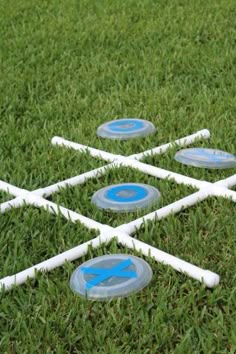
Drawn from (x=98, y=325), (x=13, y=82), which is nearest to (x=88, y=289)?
(x=98, y=325)

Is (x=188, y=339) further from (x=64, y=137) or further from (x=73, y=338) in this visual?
(x=64, y=137)

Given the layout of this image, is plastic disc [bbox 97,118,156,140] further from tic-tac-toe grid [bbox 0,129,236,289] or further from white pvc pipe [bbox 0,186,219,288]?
white pvc pipe [bbox 0,186,219,288]

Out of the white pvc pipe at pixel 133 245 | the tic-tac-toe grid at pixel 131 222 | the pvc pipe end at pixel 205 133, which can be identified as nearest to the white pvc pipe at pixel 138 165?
the tic-tac-toe grid at pixel 131 222

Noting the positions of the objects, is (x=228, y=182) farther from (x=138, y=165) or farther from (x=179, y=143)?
(x=179, y=143)

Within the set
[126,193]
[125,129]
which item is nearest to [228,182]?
[126,193]

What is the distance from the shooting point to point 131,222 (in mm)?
2221

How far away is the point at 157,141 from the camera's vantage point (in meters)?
3.00

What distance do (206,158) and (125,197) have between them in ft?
1.42

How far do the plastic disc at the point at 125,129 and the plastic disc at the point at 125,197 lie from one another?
0.54 meters

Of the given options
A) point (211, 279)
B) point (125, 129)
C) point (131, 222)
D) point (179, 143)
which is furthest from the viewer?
point (125, 129)

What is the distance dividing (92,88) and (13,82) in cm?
45

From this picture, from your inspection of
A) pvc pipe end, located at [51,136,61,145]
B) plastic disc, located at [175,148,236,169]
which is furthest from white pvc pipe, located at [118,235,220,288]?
pvc pipe end, located at [51,136,61,145]

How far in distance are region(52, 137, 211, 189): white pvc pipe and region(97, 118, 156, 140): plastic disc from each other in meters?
0.18

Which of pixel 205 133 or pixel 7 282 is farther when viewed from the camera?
pixel 205 133
